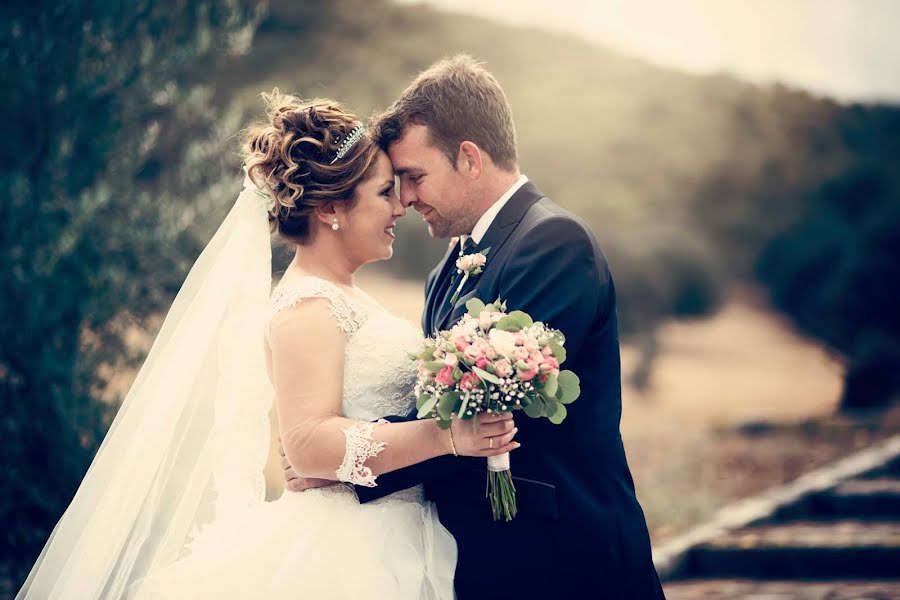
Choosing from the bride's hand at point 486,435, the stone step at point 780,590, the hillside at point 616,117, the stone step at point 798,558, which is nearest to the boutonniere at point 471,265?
the bride's hand at point 486,435

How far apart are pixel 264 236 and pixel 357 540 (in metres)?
1.23

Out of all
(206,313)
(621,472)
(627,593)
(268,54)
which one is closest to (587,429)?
(621,472)

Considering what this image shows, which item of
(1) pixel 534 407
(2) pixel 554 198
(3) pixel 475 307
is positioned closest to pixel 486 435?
(1) pixel 534 407

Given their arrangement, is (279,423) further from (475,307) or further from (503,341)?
(503,341)

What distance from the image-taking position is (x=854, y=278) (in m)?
16.2

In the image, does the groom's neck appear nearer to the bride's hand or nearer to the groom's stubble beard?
the groom's stubble beard

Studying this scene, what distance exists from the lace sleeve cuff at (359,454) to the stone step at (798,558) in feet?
15.2

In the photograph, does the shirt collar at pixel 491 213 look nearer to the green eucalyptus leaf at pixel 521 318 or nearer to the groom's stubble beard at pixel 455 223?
the groom's stubble beard at pixel 455 223

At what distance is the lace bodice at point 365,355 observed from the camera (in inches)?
135

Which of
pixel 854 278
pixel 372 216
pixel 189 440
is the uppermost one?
pixel 372 216

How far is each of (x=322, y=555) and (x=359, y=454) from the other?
402 millimetres

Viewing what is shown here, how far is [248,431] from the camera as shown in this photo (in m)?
3.67

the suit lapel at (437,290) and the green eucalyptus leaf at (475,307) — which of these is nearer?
the green eucalyptus leaf at (475,307)

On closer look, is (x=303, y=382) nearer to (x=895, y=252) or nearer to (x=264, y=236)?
(x=264, y=236)
